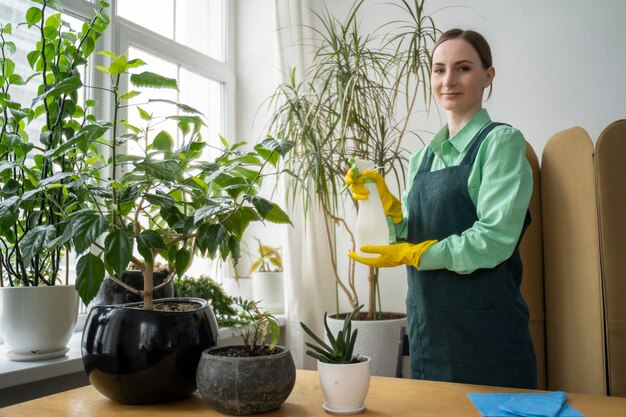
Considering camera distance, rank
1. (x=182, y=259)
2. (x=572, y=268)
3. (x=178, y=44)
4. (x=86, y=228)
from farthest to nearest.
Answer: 1. (x=178, y=44)
2. (x=572, y=268)
3. (x=182, y=259)
4. (x=86, y=228)

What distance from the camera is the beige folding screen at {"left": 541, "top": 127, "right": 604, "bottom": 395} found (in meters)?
1.78

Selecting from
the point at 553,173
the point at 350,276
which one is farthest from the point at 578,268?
the point at 350,276

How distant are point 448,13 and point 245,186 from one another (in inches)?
80.0

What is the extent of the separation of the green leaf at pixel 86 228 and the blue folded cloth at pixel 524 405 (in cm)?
69

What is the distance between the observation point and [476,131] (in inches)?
60.5

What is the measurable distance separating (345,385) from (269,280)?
6.47 ft

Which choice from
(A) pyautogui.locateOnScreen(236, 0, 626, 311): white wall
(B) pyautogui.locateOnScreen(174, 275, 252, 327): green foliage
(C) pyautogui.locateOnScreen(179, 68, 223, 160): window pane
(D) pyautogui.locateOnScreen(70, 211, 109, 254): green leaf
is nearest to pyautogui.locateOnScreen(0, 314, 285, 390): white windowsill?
(D) pyautogui.locateOnScreen(70, 211, 109, 254): green leaf

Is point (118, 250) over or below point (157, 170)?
below

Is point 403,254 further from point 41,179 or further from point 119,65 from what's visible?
point 41,179

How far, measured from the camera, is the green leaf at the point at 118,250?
940 mm

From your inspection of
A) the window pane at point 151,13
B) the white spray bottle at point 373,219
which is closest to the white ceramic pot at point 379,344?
the white spray bottle at point 373,219

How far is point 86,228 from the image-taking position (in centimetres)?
92

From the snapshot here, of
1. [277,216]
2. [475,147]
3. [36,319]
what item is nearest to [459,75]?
[475,147]

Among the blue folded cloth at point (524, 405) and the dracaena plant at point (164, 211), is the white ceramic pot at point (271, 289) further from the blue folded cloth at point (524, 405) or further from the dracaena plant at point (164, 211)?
the blue folded cloth at point (524, 405)
